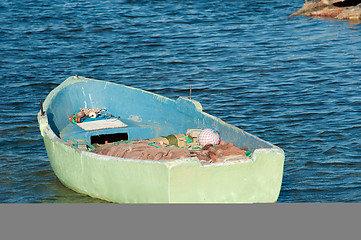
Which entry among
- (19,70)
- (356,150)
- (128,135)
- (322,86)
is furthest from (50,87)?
(356,150)

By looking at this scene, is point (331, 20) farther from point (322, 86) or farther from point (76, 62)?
point (76, 62)

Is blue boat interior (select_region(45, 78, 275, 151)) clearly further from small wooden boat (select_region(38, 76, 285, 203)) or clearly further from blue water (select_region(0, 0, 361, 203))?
blue water (select_region(0, 0, 361, 203))

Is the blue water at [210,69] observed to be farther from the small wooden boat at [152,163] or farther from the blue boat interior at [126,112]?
the blue boat interior at [126,112]

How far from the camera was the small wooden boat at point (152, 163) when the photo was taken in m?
5.43

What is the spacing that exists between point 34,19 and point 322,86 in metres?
11.8

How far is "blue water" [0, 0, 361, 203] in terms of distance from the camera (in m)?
8.29

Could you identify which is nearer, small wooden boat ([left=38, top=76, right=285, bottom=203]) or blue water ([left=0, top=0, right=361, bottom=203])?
small wooden boat ([left=38, top=76, right=285, bottom=203])

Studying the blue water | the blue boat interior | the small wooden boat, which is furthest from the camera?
the blue water

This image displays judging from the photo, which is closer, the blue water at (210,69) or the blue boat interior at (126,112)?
the blue boat interior at (126,112)

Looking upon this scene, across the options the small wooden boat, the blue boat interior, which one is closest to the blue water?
the small wooden boat

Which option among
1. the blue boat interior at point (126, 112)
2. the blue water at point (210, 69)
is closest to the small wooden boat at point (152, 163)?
the blue boat interior at point (126, 112)

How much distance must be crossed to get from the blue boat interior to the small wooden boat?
13 millimetres

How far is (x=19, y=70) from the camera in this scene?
14.4 meters

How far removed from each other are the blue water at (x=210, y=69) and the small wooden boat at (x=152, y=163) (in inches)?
25.5
